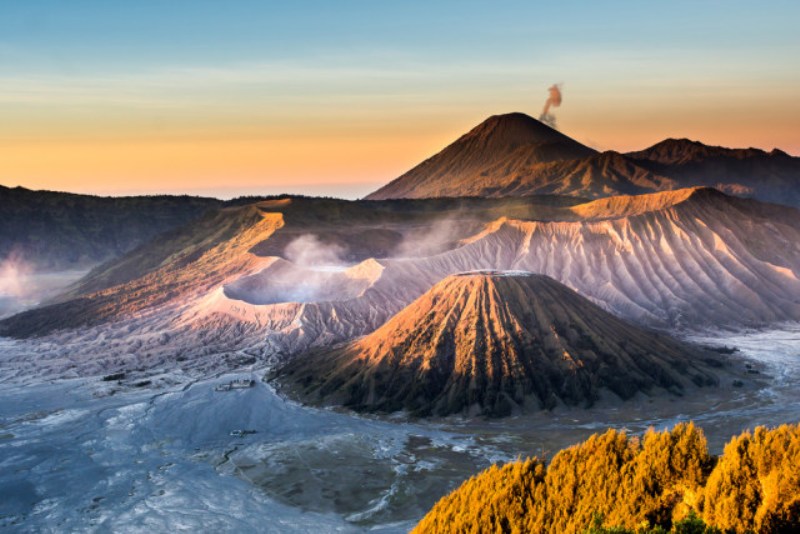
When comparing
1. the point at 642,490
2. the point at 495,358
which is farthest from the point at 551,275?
the point at 642,490

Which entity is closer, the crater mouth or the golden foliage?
the golden foliage

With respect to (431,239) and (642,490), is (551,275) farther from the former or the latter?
(642,490)

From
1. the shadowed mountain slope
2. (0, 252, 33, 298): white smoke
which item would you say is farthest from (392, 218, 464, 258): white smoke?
(0, 252, 33, 298): white smoke

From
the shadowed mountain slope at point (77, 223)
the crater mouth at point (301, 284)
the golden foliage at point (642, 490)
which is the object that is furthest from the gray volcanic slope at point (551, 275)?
the shadowed mountain slope at point (77, 223)

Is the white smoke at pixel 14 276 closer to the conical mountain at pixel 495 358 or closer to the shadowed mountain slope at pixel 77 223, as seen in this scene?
the shadowed mountain slope at pixel 77 223

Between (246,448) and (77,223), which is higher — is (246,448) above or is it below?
below

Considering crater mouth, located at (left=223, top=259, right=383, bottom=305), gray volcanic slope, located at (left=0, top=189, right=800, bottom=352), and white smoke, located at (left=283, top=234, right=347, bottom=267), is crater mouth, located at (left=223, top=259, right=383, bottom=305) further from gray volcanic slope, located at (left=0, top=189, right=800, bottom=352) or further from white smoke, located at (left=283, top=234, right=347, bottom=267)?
white smoke, located at (left=283, top=234, right=347, bottom=267)

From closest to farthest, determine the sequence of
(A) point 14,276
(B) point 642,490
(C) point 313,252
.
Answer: (B) point 642,490 → (C) point 313,252 → (A) point 14,276
